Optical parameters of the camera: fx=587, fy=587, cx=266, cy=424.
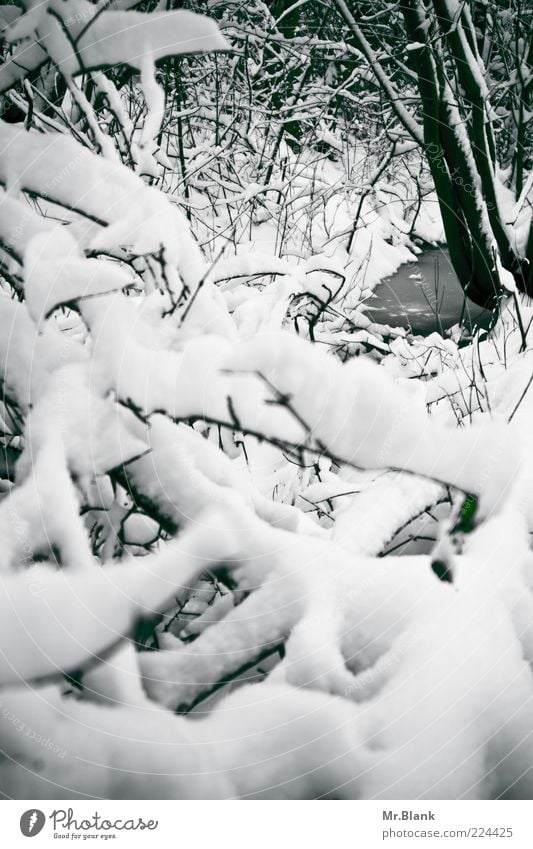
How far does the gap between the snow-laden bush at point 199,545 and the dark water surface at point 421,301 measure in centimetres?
146

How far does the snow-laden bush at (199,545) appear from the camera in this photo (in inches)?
35.6

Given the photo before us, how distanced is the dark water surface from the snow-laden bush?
146 centimetres

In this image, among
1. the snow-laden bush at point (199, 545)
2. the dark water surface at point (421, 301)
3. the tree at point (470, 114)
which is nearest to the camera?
the snow-laden bush at point (199, 545)

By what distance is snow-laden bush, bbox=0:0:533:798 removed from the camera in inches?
35.6

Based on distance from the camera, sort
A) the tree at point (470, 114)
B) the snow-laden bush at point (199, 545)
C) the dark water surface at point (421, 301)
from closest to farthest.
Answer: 1. the snow-laden bush at point (199, 545)
2. the tree at point (470, 114)
3. the dark water surface at point (421, 301)

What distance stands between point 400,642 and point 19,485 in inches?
27.5

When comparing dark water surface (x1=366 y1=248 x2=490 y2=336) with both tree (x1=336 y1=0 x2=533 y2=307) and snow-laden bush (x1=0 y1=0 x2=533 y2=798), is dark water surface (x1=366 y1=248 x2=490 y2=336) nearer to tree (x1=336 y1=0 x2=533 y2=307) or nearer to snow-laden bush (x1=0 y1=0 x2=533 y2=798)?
tree (x1=336 y1=0 x2=533 y2=307)

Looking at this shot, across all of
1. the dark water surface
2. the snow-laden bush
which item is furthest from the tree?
the snow-laden bush

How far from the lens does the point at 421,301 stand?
320 centimetres

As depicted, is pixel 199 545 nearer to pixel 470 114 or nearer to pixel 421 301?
pixel 470 114

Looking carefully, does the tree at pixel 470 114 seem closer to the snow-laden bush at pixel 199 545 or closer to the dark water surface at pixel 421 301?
the dark water surface at pixel 421 301

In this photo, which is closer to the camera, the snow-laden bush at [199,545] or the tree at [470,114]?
the snow-laden bush at [199,545]

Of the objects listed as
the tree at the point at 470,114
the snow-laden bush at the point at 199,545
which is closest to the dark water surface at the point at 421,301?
the tree at the point at 470,114

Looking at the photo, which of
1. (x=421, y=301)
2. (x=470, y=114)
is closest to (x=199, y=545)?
(x=470, y=114)
